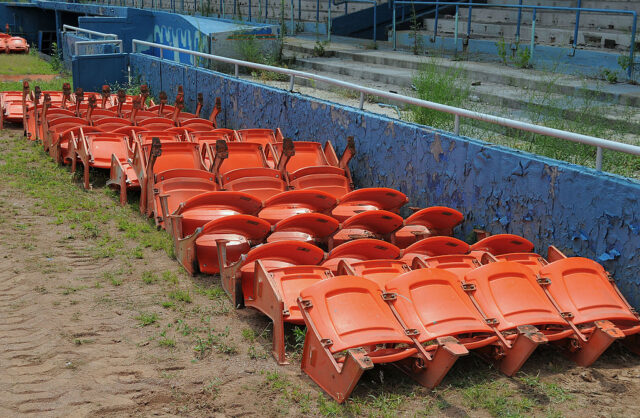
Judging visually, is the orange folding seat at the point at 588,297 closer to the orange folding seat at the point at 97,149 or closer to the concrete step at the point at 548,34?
the orange folding seat at the point at 97,149

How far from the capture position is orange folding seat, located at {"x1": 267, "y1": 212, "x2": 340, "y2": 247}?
7.02 metres

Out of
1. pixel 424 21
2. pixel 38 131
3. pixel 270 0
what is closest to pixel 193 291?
pixel 38 131

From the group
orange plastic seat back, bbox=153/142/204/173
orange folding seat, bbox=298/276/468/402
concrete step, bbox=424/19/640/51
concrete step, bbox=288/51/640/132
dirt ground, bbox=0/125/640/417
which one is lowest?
dirt ground, bbox=0/125/640/417

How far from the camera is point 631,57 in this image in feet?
41.9

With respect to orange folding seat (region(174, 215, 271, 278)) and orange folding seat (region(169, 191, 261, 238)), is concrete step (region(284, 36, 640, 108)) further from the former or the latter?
orange folding seat (region(174, 215, 271, 278))

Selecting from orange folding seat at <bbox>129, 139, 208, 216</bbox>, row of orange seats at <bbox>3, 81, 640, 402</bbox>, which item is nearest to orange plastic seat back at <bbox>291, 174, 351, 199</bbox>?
row of orange seats at <bbox>3, 81, 640, 402</bbox>

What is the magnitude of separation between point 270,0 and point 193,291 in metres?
23.1

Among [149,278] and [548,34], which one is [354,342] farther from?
[548,34]

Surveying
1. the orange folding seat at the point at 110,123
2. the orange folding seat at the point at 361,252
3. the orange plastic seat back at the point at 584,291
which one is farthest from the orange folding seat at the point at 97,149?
the orange plastic seat back at the point at 584,291

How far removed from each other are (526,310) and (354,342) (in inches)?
58.3

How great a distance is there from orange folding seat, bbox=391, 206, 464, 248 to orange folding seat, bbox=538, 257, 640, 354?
159cm

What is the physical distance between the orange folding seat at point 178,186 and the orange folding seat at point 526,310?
3663 millimetres

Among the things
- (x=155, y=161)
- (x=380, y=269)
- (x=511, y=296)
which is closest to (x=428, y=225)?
(x=380, y=269)

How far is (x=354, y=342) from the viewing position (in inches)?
196
